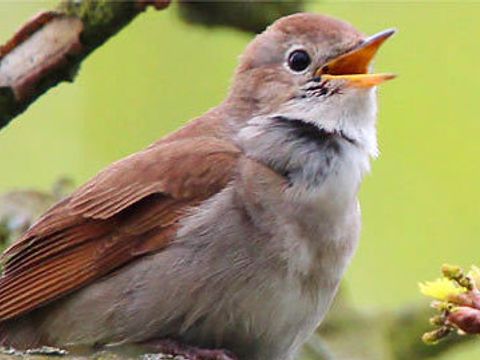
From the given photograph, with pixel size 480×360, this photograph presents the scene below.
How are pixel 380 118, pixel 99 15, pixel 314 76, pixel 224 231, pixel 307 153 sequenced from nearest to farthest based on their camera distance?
pixel 224 231
pixel 307 153
pixel 314 76
pixel 99 15
pixel 380 118

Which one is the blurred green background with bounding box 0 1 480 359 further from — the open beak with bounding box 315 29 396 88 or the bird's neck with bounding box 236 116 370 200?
the bird's neck with bounding box 236 116 370 200

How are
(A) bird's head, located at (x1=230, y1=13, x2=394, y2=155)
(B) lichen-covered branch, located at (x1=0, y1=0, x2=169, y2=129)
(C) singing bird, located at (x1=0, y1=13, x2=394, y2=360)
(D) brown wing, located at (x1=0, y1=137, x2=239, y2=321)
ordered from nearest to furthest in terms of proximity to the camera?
(C) singing bird, located at (x1=0, y1=13, x2=394, y2=360), (D) brown wing, located at (x1=0, y1=137, x2=239, y2=321), (A) bird's head, located at (x1=230, y1=13, x2=394, y2=155), (B) lichen-covered branch, located at (x1=0, y1=0, x2=169, y2=129)

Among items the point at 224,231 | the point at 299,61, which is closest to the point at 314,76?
the point at 299,61

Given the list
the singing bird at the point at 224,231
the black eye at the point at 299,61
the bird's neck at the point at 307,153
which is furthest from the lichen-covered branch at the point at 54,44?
the bird's neck at the point at 307,153

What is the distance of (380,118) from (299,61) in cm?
117

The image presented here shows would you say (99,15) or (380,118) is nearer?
(99,15)

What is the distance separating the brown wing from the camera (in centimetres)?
500

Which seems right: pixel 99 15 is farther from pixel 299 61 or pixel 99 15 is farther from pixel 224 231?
pixel 224 231

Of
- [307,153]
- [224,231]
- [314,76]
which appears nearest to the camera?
[224,231]

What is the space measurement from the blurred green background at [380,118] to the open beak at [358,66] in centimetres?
96

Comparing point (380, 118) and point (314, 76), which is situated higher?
point (314, 76)

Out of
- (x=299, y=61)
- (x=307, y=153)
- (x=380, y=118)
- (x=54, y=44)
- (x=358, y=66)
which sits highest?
(x=54, y=44)

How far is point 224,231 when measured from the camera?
4859mm

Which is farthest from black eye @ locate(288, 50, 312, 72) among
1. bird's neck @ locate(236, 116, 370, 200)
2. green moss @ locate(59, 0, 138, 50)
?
green moss @ locate(59, 0, 138, 50)
